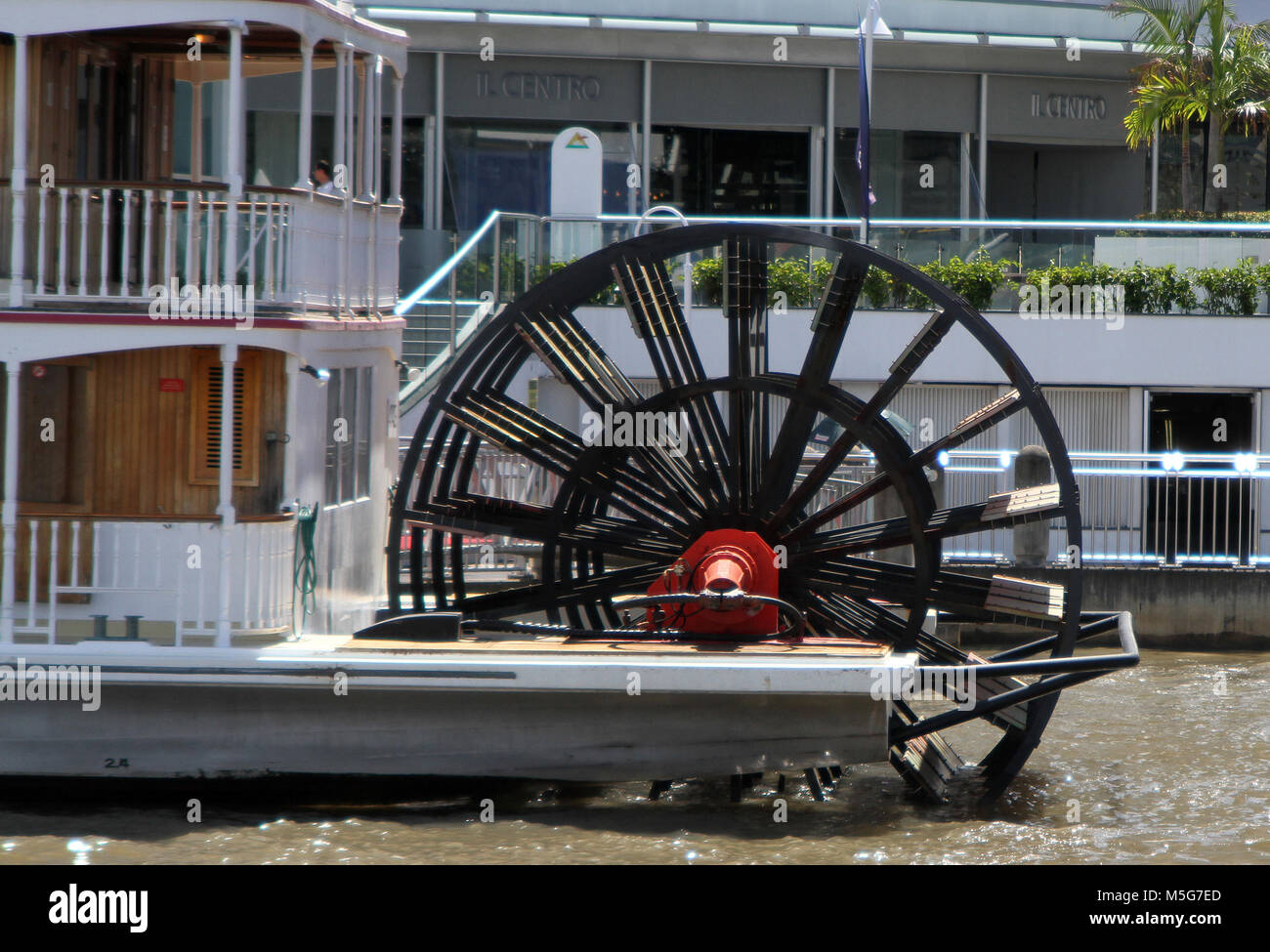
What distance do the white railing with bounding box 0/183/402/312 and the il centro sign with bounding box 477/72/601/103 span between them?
11962 mm

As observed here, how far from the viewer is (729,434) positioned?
36.3 ft

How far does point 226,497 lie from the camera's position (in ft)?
30.7

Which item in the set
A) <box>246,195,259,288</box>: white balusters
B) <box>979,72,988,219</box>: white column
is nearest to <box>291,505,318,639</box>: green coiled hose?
<box>246,195,259,288</box>: white balusters

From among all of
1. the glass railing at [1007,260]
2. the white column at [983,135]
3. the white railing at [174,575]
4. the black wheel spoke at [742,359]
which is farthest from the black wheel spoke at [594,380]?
the white column at [983,135]

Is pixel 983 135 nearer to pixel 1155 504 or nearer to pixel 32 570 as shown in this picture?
pixel 1155 504

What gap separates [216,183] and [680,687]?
13.8ft

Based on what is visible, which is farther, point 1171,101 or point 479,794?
point 1171,101

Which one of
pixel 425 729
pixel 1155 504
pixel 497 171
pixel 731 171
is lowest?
pixel 425 729

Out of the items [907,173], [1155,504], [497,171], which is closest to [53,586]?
[1155,504]

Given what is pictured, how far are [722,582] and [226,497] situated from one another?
9.79ft

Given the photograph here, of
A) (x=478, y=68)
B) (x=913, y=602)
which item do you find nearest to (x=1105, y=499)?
(x=913, y=602)

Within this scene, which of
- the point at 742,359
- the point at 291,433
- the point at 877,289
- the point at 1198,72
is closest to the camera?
the point at 291,433

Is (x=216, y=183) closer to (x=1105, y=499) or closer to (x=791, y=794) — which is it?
(x=791, y=794)

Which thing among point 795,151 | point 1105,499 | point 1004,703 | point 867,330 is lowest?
point 1004,703
